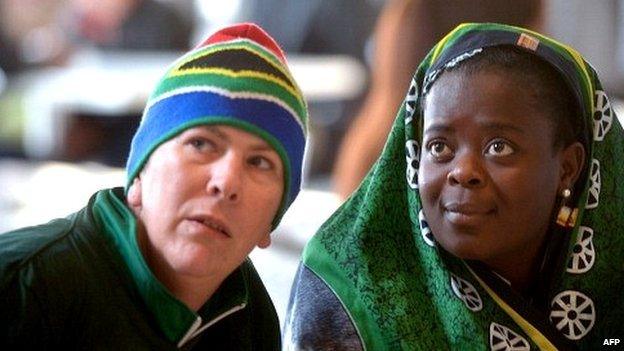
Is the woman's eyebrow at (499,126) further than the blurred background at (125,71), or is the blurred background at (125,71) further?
the blurred background at (125,71)

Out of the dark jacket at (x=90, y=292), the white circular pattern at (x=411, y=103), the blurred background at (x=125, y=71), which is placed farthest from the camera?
the blurred background at (x=125, y=71)

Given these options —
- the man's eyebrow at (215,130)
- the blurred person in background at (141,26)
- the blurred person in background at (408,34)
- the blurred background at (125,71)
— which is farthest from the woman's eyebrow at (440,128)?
the blurred person in background at (141,26)

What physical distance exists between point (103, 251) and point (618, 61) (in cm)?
364

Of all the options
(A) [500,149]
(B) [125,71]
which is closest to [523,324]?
(A) [500,149]

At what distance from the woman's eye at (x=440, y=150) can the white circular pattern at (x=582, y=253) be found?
0.76 ft

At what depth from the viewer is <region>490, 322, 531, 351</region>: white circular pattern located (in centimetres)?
146

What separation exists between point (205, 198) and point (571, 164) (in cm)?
53

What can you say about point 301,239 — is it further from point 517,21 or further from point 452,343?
point 452,343

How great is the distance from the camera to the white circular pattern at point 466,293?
1.48 metres

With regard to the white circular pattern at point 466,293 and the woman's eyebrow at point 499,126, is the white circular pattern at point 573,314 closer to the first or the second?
the white circular pattern at point 466,293

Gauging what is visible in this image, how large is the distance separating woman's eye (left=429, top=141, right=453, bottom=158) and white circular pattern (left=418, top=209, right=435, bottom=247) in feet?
0.31

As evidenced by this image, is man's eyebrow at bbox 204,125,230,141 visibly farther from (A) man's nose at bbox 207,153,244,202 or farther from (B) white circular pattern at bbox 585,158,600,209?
(B) white circular pattern at bbox 585,158,600,209

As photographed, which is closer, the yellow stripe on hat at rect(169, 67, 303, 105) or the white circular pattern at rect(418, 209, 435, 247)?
the yellow stripe on hat at rect(169, 67, 303, 105)

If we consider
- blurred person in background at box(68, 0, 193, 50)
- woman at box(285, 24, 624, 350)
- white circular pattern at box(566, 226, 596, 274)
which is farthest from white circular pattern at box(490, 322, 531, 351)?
blurred person in background at box(68, 0, 193, 50)
